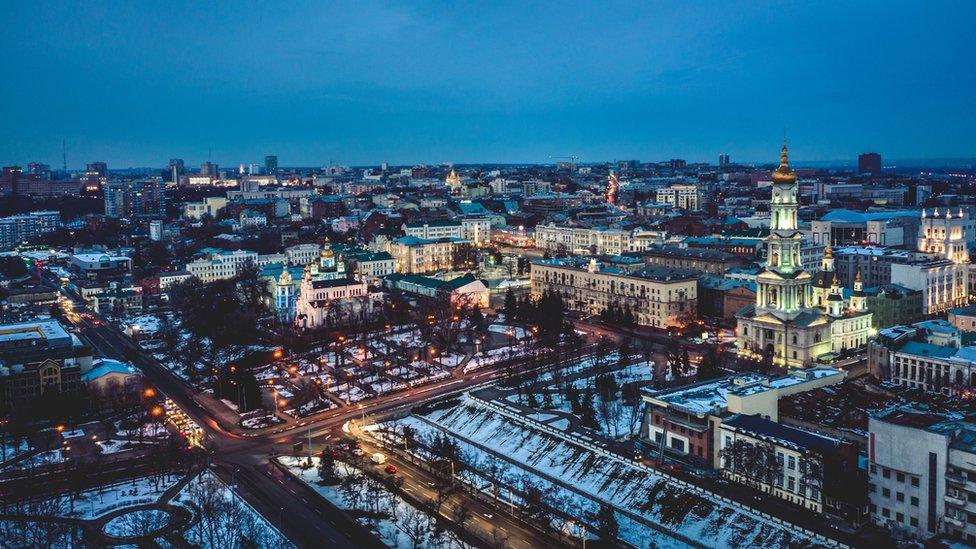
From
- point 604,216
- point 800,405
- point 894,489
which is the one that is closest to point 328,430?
point 800,405

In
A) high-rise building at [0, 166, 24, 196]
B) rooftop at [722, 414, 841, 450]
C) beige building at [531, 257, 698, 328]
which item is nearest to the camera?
rooftop at [722, 414, 841, 450]

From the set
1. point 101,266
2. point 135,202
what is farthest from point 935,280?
point 135,202

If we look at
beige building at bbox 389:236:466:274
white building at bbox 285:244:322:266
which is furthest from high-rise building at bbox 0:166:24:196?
beige building at bbox 389:236:466:274

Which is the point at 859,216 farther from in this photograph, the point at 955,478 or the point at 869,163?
the point at 869,163

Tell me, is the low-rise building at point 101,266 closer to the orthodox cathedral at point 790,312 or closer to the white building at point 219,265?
the white building at point 219,265

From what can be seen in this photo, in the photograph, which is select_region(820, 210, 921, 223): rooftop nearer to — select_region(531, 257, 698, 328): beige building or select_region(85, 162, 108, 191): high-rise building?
select_region(531, 257, 698, 328): beige building

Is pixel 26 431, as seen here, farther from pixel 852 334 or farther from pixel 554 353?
pixel 852 334
